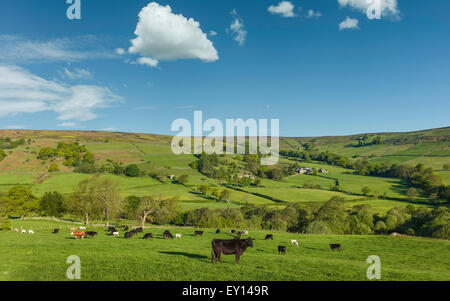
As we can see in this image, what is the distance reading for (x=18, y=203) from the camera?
66.7 meters

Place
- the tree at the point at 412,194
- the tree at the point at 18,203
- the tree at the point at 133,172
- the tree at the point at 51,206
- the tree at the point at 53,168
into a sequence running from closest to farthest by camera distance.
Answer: the tree at the point at 18,203
the tree at the point at 51,206
the tree at the point at 412,194
the tree at the point at 133,172
the tree at the point at 53,168

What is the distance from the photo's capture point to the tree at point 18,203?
63.2 metres

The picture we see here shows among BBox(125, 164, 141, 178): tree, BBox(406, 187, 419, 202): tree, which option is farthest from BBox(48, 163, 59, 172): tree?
BBox(406, 187, 419, 202): tree

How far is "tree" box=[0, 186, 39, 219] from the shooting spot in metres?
63.2

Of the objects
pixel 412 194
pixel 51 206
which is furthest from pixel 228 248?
pixel 412 194

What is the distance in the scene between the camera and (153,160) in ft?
563

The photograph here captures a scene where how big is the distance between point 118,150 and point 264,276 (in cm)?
19425

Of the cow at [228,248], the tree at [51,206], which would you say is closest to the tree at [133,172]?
the tree at [51,206]

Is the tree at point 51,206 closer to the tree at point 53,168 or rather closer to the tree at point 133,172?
the tree at point 133,172

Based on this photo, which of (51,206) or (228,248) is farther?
(51,206)

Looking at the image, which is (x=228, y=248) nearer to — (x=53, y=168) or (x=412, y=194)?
(x=412, y=194)
